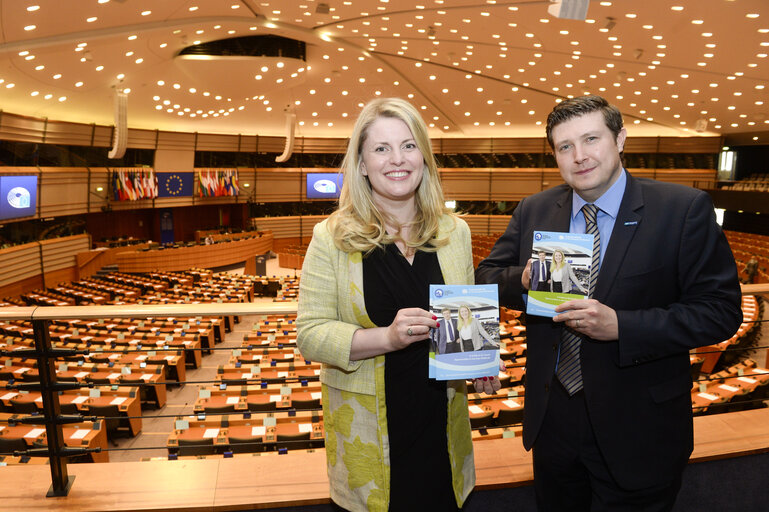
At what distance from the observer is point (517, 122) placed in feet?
81.3

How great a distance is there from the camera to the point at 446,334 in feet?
5.18

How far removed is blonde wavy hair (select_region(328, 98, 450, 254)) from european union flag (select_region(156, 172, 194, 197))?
78.4 ft

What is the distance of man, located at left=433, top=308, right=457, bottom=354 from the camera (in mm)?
1566

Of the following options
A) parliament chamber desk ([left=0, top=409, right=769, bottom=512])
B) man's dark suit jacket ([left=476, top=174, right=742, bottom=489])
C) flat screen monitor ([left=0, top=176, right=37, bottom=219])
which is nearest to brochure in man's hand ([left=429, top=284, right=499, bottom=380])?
A: man's dark suit jacket ([left=476, top=174, right=742, bottom=489])

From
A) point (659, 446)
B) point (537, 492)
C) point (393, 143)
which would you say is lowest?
point (537, 492)

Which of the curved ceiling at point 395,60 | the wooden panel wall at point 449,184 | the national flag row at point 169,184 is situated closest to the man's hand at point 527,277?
the curved ceiling at point 395,60

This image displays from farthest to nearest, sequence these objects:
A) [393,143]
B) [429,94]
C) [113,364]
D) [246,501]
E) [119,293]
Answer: [429,94]
[119,293]
[113,364]
[246,501]
[393,143]

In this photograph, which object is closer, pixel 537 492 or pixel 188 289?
pixel 537 492

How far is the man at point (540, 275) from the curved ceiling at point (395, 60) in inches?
342

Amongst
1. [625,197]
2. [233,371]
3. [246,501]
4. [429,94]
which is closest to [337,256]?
[625,197]

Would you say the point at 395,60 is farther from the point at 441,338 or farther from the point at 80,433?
the point at 441,338

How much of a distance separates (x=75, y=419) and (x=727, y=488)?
10.1 ft

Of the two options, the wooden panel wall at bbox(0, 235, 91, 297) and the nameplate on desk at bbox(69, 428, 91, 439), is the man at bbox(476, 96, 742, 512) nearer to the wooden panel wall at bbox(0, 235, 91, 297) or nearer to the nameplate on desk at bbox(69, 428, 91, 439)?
the nameplate on desk at bbox(69, 428, 91, 439)

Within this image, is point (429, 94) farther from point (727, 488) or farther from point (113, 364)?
point (727, 488)
